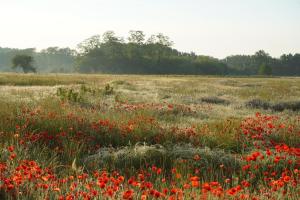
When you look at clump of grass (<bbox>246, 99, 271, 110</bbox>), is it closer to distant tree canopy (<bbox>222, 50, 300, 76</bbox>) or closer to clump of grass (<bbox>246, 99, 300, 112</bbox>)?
clump of grass (<bbox>246, 99, 300, 112</bbox>)

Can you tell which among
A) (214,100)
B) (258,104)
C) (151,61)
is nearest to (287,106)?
(258,104)

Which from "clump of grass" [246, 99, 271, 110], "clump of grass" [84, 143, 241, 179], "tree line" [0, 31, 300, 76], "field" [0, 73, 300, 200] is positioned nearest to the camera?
"field" [0, 73, 300, 200]

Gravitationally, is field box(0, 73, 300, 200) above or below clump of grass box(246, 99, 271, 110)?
above

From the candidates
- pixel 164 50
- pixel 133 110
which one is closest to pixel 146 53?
pixel 164 50

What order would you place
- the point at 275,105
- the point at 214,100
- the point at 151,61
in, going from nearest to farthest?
the point at 275,105, the point at 214,100, the point at 151,61

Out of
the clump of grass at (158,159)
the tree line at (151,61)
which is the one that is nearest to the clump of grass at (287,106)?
the clump of grass at (158,159)

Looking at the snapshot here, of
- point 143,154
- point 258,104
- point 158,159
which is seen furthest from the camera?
point 258,104

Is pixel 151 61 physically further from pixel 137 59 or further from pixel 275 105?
pixel 275 105

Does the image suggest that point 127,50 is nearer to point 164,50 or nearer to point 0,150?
point 164,50

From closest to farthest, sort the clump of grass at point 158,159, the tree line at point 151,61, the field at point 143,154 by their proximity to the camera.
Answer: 1. the field at point 143,154
2. the clump of grass at point 158,159
3. the tree line at point 151,61

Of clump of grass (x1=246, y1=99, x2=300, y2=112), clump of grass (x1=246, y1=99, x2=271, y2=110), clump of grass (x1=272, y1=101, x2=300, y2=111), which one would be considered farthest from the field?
clump of grass (x1=272, y1=101, x2=300, y2=111)

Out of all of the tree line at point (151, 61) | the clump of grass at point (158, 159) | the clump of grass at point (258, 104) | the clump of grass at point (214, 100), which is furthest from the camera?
the tree line at point (151, 61)

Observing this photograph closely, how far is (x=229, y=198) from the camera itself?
5.20 metres

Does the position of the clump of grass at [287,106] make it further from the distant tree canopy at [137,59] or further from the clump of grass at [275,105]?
the distant tree canopy at [137,59]
